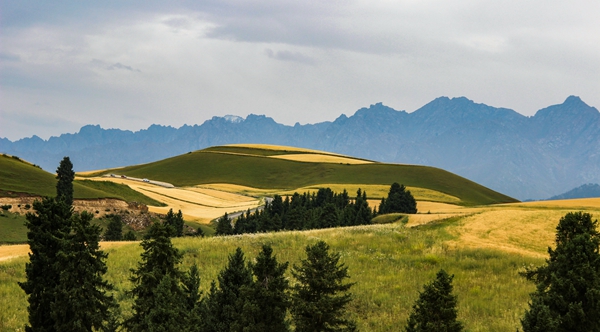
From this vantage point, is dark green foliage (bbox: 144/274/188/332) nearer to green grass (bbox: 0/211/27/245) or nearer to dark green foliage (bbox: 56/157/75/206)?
green grass (bbox: 0/211/27/245)

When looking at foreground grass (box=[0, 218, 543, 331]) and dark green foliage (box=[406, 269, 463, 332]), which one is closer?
dark green foliage (box=[406, 269, 463, 332])

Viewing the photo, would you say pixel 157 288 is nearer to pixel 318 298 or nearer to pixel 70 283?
pixel 70 283


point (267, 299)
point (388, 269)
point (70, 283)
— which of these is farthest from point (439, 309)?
point (388, 269)

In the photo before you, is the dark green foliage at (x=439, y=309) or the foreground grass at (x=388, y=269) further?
the foreground grass at (x=388, y=269)

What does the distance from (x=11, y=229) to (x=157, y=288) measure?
5994 centimetres

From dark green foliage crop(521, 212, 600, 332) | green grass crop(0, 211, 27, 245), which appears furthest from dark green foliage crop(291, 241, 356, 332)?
green grass crop(0, 211, 27, 245)

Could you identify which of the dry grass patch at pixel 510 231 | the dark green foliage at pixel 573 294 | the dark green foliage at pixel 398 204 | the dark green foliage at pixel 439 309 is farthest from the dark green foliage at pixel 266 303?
the dark green foliage at pixel 398 204

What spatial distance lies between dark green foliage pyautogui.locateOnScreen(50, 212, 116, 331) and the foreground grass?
538 cm

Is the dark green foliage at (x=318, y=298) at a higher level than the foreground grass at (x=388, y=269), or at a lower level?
higher

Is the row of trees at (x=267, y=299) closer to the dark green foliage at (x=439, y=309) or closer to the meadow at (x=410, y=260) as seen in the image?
the dark green foliage at (x=439, y=309)

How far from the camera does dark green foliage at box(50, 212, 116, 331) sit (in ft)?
49.7

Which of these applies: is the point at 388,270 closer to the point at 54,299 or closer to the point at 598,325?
the point at 598,325

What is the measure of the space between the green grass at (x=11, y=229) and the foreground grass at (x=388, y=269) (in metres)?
32.7

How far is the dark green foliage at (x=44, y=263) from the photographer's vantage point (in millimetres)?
16188
